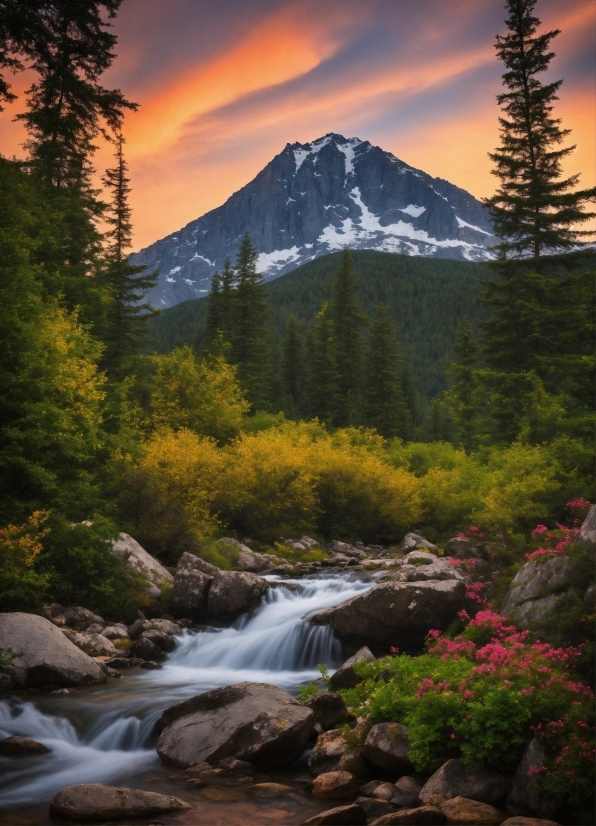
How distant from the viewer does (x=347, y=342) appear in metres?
51.3

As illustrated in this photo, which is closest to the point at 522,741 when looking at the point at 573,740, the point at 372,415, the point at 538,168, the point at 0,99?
the point at 573,740

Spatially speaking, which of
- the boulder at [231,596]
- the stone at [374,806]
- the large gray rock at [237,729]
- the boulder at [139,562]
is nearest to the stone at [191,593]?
the boulder at [231,596]

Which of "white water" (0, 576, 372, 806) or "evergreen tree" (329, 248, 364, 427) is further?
"evergreen tree" (329, 248, 364, 427)

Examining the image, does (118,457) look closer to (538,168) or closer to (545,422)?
(545,422)

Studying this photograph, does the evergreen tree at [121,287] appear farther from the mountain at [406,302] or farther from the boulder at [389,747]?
the mountain at [406,302]

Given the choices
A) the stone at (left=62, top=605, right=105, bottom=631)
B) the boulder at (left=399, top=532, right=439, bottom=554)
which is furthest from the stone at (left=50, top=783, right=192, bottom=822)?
the boulder at (left=399, top=532, right=439, bottom=554)

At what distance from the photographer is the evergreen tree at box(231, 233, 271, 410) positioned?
4612 cm

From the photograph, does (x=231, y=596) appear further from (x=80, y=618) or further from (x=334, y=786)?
(x=334, y=786)

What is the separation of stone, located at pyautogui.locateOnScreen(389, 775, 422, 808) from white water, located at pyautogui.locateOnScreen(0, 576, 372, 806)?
362cm

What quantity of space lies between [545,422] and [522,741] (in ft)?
42.5

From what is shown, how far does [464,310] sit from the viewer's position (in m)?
128

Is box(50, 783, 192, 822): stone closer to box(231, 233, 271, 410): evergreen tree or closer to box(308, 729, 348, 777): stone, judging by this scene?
box(308, 729, 348, 777): stone

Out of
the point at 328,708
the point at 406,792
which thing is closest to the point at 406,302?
the point at 328,708

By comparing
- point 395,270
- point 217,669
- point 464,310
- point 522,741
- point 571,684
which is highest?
point 395,270
